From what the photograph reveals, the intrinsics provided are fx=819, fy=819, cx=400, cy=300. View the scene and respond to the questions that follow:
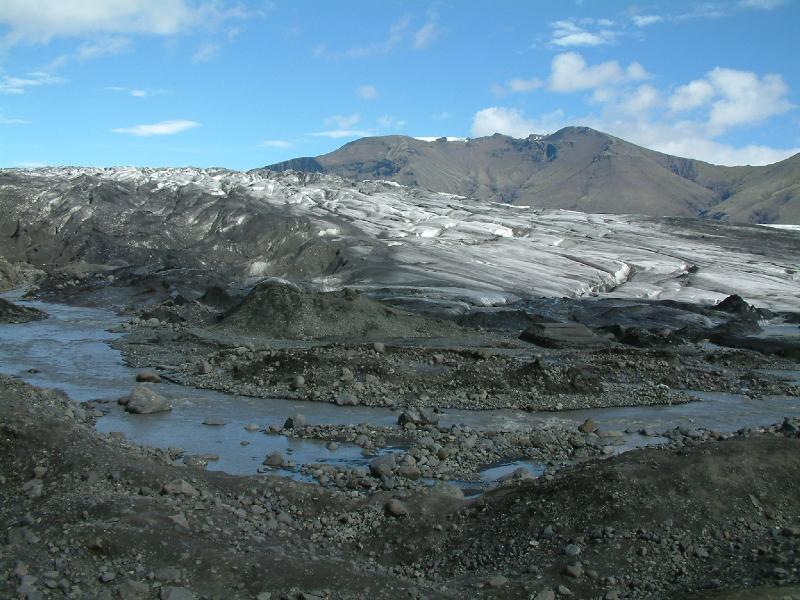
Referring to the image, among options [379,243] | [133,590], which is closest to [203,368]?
[133,590]

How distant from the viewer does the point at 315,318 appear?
3316 centimetres

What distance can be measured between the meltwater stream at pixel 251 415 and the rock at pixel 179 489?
10.8 feet

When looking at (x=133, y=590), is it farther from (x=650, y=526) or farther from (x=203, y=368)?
(x=203, y=368)

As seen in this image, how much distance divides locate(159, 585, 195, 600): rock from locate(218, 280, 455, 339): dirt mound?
76.7ft

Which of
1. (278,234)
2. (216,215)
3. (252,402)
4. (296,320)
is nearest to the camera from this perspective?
(252,402)

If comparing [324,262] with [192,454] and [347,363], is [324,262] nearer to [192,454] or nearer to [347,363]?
[347,363]

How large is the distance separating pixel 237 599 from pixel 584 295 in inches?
1968

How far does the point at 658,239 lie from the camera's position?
264 ft

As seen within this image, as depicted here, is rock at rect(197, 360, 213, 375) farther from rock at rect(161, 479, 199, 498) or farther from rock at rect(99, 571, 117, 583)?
rock at rect(99, 571, 117, 583)

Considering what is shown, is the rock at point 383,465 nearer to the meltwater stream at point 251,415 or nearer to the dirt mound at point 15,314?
the meltwater stream at point 251,415

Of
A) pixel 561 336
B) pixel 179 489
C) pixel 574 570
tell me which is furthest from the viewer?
pixel 561 336

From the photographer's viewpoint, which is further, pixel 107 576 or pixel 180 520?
pixel 180 520

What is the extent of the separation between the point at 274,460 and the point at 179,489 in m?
4.17

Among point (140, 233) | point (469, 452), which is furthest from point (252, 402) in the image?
point (140, 233)
